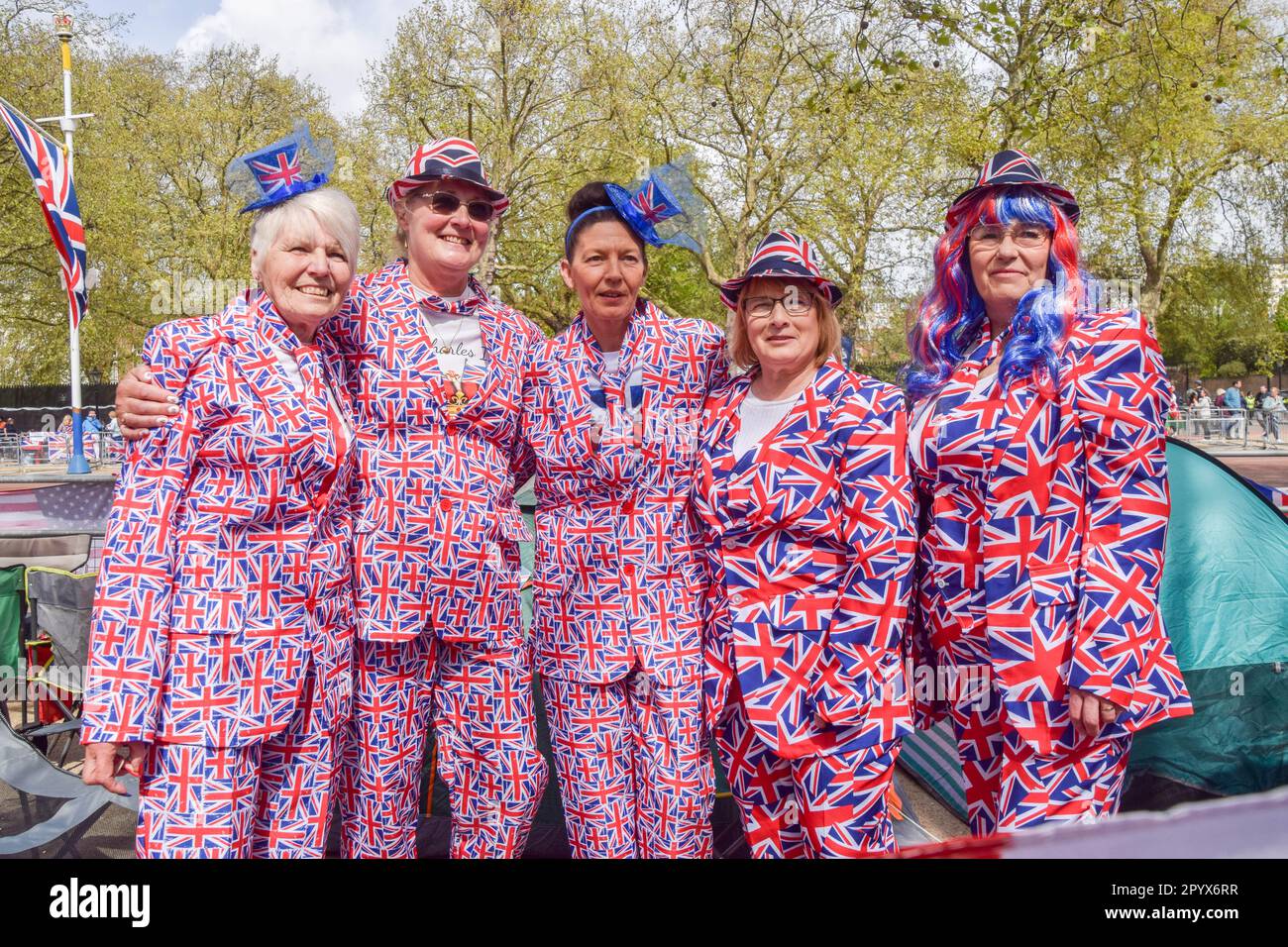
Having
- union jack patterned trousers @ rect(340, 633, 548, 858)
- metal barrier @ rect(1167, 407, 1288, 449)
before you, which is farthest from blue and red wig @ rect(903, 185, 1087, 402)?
metal barrier @ rect(1167, 407, 1288, 449)

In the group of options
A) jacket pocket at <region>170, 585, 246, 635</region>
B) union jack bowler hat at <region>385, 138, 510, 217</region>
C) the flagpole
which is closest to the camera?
jacket pocket at <region>170, 585, 246, 635</region>

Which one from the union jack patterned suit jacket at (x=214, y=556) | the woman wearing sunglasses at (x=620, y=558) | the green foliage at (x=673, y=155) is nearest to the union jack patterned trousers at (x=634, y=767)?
the woman wearing sunglasses at (x=620, y=558)

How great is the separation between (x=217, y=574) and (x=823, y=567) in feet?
4.59

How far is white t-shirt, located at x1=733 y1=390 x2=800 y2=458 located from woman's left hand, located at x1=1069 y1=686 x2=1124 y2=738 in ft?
2.89

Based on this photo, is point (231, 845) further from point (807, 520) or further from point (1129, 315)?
point (1129, 315)

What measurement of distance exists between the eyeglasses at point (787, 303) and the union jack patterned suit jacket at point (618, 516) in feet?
1.14

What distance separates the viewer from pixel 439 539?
2311 mm

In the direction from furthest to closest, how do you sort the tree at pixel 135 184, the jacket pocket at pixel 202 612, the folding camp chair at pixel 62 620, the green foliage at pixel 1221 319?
the green foliage at pixel 1221 319 < the tree at pixel 135 184 < the folding camp chair at pixel 62 620 < the jacket pocket at pixel 202 612

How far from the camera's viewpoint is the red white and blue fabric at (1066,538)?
193 centimetres

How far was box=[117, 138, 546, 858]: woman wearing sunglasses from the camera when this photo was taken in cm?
231

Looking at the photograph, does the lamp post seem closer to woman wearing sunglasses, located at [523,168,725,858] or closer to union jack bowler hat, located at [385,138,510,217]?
union jack bowler hat, located at [385,138,510,217]

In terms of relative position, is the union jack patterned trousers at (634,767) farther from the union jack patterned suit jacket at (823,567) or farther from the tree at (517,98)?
the tree at (517,98)

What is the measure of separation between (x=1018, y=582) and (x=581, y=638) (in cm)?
110

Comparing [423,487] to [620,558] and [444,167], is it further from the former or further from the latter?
[444,167]
